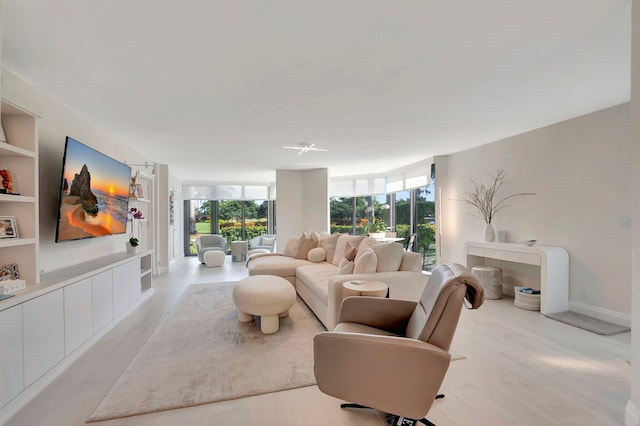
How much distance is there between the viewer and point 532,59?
2.34 meters

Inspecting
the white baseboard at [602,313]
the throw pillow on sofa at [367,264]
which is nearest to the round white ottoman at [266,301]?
the throw pillow on sofa at [367,264]

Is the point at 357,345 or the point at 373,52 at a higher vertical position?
the point at 373,52

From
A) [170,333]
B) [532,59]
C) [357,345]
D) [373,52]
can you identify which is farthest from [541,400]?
[170,333]

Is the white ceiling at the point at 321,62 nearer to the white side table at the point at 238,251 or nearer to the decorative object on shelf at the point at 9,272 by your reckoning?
the decorative object on shelf at the point at 9,272

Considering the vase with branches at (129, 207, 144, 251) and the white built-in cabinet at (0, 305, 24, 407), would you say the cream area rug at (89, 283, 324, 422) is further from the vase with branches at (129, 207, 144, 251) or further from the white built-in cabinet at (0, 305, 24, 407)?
the vase with branches at (129, 207, 144, 251)

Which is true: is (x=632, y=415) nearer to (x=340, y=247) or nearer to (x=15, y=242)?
(x=340, y=247)

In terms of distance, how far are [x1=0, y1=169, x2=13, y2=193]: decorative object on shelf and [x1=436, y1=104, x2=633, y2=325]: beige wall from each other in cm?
579

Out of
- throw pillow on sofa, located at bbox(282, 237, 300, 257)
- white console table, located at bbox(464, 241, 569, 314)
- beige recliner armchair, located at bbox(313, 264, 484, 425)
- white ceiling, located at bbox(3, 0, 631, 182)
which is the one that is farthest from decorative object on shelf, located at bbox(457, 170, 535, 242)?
beige recliner armchair, located at bbox(313, 264, 484, 425)

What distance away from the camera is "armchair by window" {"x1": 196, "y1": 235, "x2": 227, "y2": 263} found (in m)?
8.00

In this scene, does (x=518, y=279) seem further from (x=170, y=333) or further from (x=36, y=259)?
(x=36, y=259)

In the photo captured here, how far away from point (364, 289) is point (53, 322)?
2.54 m

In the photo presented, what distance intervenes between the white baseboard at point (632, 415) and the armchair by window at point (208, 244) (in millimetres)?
7558

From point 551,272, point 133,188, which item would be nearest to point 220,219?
point 133,188

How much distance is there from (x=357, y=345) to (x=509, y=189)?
14.2 feet
